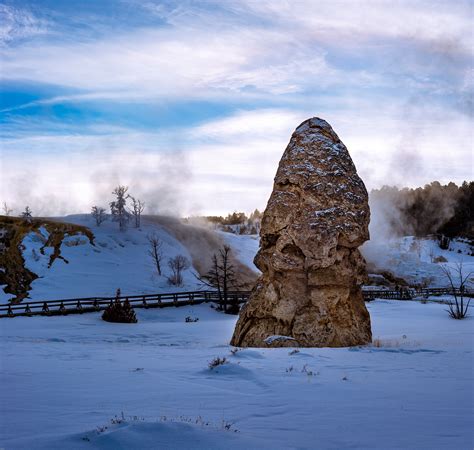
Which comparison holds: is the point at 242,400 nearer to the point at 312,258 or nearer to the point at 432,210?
the point at 312,258

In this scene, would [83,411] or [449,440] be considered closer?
Answer: [449,440]

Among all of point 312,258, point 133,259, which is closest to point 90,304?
point 133,259

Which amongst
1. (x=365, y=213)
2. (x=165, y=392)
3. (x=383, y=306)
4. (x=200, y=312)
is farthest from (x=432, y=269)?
(x=165, y=392)

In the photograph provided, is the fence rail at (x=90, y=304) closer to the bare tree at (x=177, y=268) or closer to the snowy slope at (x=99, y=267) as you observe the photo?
the snowy slope at (x=99, y=267)

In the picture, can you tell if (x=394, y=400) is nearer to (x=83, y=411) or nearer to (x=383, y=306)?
(x=83, y=411)

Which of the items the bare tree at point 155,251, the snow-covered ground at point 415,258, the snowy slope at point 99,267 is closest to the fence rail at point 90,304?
the snowy slope at point 99,267

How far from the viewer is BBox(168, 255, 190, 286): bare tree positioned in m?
55.3

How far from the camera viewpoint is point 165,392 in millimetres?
7375

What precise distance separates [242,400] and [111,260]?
5314 centimetres

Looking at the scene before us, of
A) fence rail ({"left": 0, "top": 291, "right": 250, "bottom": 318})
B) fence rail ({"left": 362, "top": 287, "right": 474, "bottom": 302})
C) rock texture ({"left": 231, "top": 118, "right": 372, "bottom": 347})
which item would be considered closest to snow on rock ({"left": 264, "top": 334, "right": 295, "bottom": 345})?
rock texture ({"left": 231, "top": 118, "right": 372, "bottom": 347})

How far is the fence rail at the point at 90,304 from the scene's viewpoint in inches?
1328

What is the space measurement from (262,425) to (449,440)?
75.5 inches

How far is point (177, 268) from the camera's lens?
5644cm

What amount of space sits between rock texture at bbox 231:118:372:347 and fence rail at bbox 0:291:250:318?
62.3 ft
